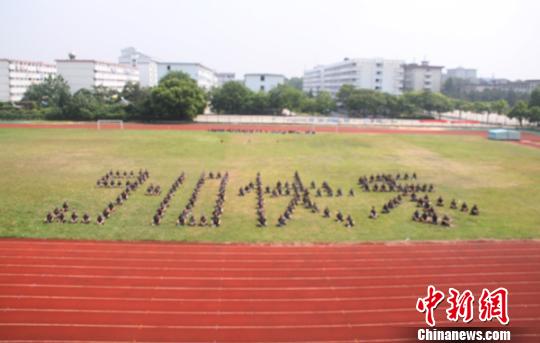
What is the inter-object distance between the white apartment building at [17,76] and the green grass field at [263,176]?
140 feet

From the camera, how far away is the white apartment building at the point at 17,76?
83.2 m

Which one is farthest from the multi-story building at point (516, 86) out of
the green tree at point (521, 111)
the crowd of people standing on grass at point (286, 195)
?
the crowd of people standing on grass at point (286, 195)

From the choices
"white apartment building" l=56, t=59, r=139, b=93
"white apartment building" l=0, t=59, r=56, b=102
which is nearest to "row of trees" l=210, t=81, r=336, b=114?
"white apartment building" l=56, t=59, r=139, b=93

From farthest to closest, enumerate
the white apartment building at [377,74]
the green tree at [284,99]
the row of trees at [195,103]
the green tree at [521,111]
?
the white apartment building at [377,74]
the green tree at [284,99]
the green tree at [521,111]
the row of trees at [195,103]

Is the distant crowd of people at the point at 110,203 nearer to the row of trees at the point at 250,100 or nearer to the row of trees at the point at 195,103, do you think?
the row of trees at the point at 195,103

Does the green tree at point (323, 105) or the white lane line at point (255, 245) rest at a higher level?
the green tree at point (323, 105)

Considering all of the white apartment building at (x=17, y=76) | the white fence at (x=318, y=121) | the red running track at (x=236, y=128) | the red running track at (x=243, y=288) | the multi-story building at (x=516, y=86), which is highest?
the multi-story building at (x=516, y=86)

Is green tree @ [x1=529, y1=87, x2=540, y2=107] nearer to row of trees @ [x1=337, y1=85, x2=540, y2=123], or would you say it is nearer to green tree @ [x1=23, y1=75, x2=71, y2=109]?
row of trees @ [x1=337, y1=85, x2=540, y2=123]

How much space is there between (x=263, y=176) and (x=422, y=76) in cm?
9934

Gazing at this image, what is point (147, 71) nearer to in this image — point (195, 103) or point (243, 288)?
point (195, 103)

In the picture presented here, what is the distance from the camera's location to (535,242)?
1661 cm

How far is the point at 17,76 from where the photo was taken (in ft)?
286

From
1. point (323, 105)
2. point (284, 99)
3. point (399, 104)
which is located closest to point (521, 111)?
Answer: point (399, 104)

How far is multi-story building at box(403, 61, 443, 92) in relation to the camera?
4508 inches
